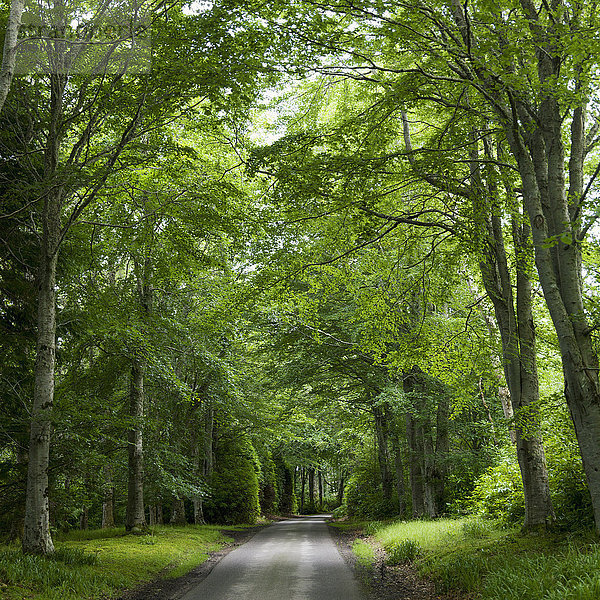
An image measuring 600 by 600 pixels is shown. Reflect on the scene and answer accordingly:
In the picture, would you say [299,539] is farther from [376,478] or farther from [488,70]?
[488,70]

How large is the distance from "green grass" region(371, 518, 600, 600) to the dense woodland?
0.67 metres

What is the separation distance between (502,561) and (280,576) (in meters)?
4.48

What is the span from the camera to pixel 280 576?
9.38 m

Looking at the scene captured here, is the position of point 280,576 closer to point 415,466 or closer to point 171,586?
point 171,586

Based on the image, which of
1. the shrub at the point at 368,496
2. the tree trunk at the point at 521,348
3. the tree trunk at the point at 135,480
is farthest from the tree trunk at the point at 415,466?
the tree trunk at the point at 135,480

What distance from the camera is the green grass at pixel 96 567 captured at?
6.62 m

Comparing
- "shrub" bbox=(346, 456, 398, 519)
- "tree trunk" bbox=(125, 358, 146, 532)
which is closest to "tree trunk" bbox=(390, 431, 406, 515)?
"shrub" bbox=(346, 456, 398, 519)

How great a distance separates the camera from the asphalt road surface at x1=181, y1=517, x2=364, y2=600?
7.71 metres

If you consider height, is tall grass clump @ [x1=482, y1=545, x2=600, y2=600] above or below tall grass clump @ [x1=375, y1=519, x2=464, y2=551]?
above

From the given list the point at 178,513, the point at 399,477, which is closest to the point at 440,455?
the point at 399,477

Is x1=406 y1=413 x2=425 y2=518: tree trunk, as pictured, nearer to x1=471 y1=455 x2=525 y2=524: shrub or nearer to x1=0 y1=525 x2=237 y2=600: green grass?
x1=471 y1=455 x2=525 y2=524: shrub

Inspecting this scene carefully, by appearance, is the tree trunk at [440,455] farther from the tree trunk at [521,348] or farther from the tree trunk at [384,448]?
the tree trunk at [521,348]

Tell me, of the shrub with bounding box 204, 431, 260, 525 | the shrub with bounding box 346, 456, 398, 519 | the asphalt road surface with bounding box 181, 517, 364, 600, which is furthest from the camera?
the shrub with bounding box 204, 431, 260, 525

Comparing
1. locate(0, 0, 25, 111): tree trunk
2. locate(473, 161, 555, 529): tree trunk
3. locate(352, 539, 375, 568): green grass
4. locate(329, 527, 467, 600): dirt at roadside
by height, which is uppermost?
locate(0, 0, 25, 111): tree trunk
